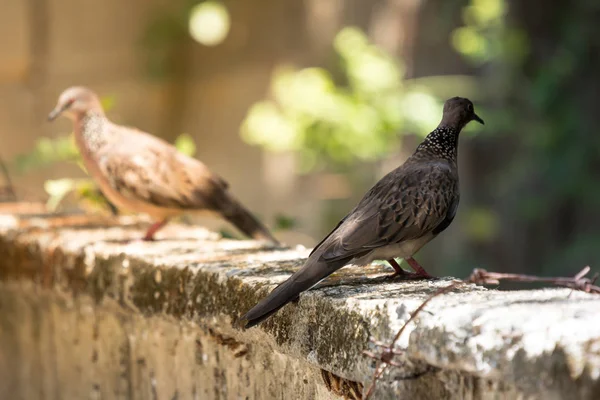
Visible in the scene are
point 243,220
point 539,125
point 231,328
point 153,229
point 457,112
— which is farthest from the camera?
point 539,125

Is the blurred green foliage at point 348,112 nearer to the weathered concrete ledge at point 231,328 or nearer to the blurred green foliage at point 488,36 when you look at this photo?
the blurred green foliage at point 488,36

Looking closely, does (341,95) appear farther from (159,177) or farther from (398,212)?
(398,212)

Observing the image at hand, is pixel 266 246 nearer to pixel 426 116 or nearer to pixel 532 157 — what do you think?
pixel 426 116

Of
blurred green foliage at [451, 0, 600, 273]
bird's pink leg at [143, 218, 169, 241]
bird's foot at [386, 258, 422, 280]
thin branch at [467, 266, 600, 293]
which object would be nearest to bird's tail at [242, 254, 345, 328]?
bird's foot at [386, 258, 422, 280]

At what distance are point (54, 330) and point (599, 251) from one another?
6.83 meters

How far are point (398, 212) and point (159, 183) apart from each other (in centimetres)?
184

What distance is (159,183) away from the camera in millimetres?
4492

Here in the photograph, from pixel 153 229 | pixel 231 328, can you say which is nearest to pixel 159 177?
pixel 153 229

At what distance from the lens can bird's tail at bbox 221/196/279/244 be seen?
176 inches

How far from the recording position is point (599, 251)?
31.1ft

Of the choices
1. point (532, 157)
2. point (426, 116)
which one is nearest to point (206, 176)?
point (426, 116)

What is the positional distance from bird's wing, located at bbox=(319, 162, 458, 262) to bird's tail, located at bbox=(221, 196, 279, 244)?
141cm

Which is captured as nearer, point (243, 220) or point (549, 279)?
point (549, 279)

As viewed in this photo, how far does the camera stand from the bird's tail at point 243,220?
4.46 m
